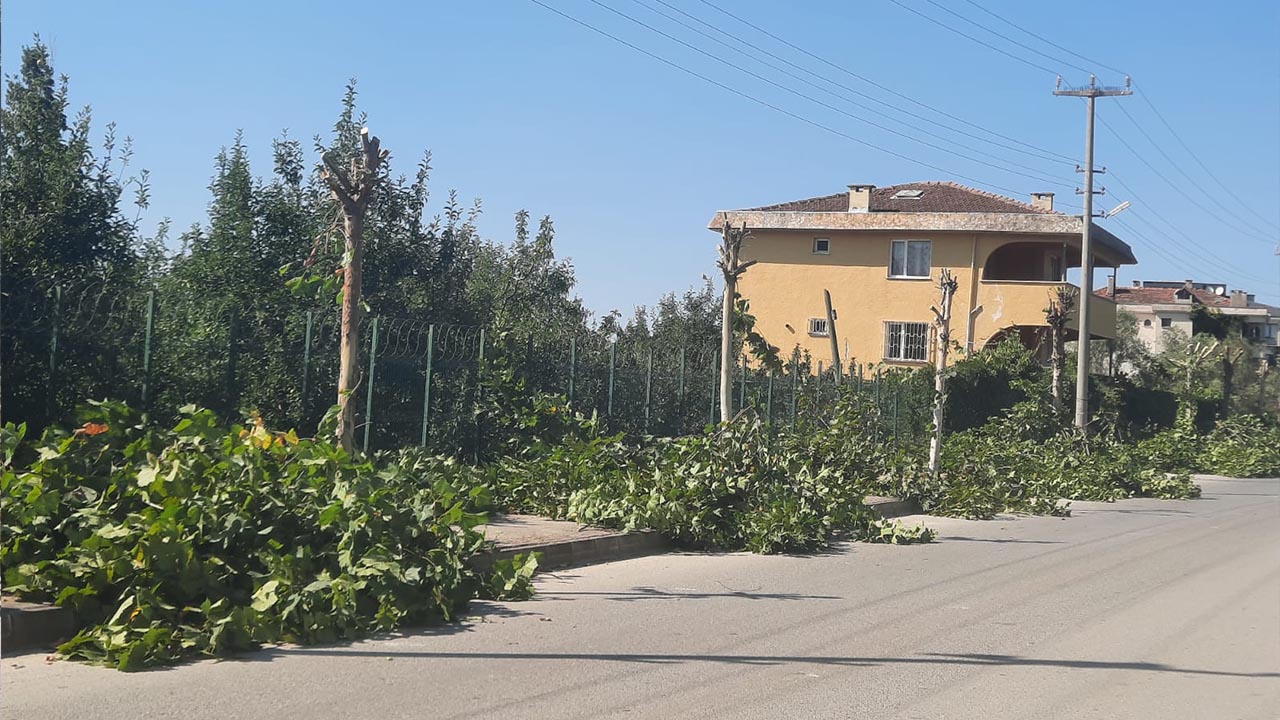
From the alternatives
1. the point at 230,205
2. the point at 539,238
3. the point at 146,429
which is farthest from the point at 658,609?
the point at 539,238

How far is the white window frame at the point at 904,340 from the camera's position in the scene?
1623 inches

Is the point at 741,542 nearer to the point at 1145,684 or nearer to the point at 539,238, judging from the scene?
the point at 1145,684

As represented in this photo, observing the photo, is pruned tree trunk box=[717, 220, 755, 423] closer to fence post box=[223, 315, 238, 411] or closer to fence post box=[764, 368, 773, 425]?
fence post box=[223, 315, 238, 411]

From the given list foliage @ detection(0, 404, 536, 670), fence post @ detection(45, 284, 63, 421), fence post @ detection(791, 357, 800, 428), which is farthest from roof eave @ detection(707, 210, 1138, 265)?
foliage @ detection(0, 404, 536, 670)

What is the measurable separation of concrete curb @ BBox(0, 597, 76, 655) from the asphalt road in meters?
0.21

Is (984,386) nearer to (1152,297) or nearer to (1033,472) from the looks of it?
(1033,472)

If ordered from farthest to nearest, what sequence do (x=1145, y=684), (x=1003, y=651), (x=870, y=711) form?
(x=1003, y=651), (x=1145, y=684), (x=870, y=711)

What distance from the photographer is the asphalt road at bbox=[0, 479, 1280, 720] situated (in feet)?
19.7

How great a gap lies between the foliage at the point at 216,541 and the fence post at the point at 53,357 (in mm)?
2196

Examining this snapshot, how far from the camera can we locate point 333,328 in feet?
43.9

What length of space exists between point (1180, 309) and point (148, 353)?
9876cm

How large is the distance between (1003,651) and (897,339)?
34769mm

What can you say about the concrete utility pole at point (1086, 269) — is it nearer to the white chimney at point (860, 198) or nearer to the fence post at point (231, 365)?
the white chimney at point (860, 198)

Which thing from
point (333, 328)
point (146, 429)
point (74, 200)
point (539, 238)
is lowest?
point (146, 429)
